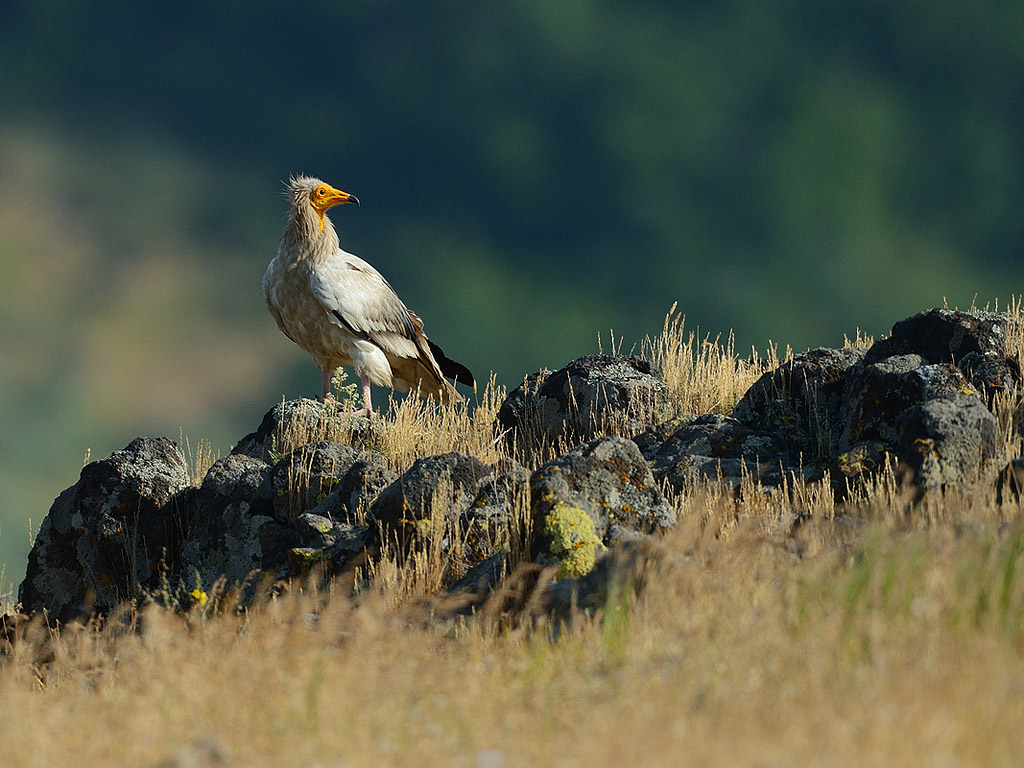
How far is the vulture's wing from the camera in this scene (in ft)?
38.1

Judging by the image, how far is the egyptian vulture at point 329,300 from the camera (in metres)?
11.7

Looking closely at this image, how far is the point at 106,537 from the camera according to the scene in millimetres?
8672

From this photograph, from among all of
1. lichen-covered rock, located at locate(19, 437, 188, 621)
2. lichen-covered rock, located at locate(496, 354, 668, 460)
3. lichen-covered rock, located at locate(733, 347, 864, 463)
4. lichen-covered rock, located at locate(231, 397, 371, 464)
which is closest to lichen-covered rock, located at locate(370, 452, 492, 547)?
lichen-covered rock, located at locate(19, 437, 188, 621)

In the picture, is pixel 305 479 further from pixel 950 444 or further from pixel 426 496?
pixel 950 444

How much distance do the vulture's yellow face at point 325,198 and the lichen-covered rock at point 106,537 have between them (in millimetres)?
4112

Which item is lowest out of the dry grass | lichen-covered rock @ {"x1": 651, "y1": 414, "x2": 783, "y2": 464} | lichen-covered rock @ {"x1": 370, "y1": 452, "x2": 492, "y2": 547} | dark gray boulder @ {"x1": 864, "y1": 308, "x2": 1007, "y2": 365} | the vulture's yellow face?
the dry grass

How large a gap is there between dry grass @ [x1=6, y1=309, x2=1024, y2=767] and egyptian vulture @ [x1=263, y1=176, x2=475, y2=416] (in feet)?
20.7

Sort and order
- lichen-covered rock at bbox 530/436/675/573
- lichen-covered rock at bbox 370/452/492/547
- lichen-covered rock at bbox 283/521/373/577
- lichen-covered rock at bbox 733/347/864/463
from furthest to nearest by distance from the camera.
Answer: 1. lichen-covered rock at bbox 733/347/864/463
2. lichen-covered rock at bbox 283/521/373/577
3. lichen-covered rock at bbox 370/452/492/547
4. lichen-covered rock at bbox 530/436/675/573

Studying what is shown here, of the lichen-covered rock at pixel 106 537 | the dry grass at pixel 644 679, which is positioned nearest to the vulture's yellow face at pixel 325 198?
the lichen-covered rock at pixel 106 537

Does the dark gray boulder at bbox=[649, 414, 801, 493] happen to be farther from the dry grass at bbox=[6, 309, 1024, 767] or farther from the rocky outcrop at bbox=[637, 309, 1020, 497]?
the dry grass at bbox=[6, 309, 1024, 767]

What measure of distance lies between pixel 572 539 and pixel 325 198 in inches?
293

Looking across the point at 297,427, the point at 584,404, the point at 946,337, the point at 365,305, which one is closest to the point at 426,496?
the point at 297,427

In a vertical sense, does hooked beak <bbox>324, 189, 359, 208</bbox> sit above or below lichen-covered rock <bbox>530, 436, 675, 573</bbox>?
above

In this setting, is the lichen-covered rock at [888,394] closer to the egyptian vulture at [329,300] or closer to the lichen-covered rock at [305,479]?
the lichen-covered rock at [305,479]
